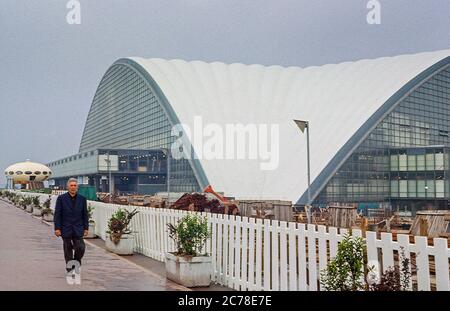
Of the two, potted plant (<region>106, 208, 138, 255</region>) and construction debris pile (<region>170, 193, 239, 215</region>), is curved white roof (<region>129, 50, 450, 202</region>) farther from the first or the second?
potted plant (<region>106, 208, 138, 255</region>)

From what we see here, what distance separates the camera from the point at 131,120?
9169cm

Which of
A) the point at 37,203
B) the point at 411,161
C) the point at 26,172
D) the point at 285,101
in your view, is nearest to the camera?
the point at 37,203

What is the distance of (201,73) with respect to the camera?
67.8 meters

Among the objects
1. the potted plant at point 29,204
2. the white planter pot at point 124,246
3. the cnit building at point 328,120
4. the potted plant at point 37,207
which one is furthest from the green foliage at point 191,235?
the cnit building at point 328,120

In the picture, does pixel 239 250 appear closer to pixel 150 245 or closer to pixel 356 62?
pixel 150 245

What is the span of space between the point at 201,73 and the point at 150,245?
5543 centimetres

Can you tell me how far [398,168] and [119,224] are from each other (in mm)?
43107

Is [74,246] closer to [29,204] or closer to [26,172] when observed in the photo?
[29,204]

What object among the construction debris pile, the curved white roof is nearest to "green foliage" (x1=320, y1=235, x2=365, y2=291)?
the construction debris pile

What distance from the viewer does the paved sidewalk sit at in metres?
9.29

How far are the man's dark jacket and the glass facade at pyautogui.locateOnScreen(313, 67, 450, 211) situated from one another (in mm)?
38338

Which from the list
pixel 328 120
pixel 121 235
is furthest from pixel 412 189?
pixel 121 235

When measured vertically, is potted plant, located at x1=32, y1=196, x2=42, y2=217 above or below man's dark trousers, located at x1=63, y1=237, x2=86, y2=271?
below

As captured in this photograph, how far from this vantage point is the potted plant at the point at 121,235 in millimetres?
14180
